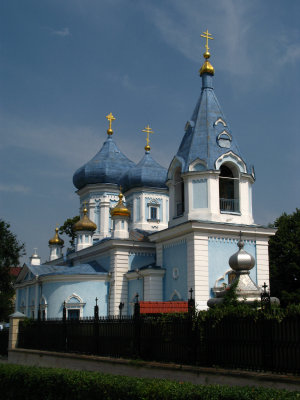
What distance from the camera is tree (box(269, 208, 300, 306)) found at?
27.5 meters

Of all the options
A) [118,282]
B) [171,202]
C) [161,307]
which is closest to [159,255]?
[171,202]

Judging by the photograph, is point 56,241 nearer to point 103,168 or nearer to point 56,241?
point 56,241

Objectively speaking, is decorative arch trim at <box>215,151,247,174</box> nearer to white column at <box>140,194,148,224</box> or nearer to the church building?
the church building

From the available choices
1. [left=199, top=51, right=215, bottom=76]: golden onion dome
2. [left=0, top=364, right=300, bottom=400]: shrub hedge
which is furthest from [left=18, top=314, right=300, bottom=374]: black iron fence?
[left=199, top=51, right=215, bottom=76]: golden onion dome

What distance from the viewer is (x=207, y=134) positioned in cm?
2042

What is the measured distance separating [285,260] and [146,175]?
880 centimetres

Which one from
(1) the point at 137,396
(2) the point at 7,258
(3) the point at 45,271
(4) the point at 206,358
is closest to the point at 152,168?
(3) the point at 45,271

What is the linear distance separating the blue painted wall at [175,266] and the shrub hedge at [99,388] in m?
9.90

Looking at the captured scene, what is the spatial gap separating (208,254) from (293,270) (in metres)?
10.1

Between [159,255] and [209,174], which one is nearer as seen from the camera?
[209,174]

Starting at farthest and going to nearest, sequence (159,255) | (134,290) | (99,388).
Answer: (134,290) < (159,255) < (99,388)

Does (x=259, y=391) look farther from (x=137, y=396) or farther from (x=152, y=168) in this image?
(x=152, y=168)

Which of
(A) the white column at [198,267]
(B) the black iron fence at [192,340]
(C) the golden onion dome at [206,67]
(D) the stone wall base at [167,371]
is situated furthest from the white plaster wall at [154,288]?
(C) the golden onion dome at [206,67]

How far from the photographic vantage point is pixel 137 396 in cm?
707
